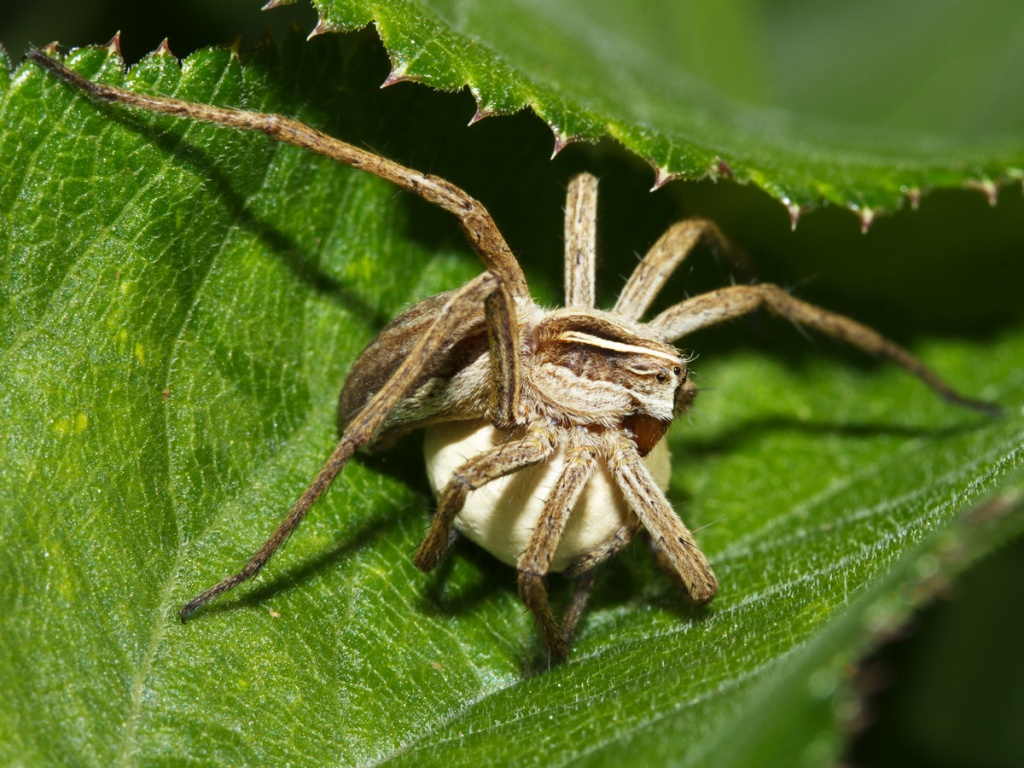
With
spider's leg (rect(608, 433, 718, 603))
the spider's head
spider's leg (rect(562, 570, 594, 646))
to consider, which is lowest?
spider's leg (rect(562, 570, 594, 646))

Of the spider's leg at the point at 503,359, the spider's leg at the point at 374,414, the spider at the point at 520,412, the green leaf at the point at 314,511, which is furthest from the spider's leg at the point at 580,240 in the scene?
the spider's leg at the point at 374,414

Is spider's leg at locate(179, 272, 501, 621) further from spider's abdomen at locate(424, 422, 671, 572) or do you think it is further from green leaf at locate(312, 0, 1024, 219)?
green leaf at locate(312, 0, 1024, 219)

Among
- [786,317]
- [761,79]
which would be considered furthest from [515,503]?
[761,79]

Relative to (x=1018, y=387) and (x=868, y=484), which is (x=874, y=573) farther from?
(x=1018, y=387)

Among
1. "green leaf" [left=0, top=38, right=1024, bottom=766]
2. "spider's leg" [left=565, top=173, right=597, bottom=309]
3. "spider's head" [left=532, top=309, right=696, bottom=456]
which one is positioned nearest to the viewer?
"green leaf" [left=0, top=38, right=1024, bottom=766]

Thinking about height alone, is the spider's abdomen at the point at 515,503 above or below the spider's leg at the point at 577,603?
above

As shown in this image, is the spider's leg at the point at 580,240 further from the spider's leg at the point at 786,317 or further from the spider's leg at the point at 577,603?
the spider's leg at the point at 577,603

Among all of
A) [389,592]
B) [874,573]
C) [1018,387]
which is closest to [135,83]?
[389,592]

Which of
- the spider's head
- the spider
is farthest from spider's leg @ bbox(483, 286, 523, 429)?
the spider's head
